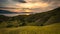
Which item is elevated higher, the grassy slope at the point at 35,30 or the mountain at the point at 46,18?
the mountain at the point at 46,18

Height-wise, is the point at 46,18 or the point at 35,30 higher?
the point at 46,18

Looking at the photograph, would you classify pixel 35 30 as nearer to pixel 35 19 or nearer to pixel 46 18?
pixel 35 19

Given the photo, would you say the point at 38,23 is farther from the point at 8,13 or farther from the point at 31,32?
the point at 8,13

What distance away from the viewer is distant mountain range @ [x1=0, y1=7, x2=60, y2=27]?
2994 mm

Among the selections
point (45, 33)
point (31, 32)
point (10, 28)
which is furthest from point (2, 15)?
point (45, 33)

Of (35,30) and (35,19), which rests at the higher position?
(35,19)

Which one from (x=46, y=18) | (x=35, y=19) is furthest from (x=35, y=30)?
(x=46, y=18)

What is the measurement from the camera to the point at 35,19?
3012mm

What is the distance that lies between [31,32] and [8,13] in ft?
2.11

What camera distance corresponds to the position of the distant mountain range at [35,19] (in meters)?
2.99

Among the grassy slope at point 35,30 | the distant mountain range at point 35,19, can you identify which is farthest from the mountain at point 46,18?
the grassy slope at point 35,30

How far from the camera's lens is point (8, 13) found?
121 inches

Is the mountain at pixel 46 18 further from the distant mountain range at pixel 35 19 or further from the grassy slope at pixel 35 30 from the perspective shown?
the grassy slope at pixel 35 30

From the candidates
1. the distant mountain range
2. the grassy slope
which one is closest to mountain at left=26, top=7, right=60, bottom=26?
the distant mountain range
